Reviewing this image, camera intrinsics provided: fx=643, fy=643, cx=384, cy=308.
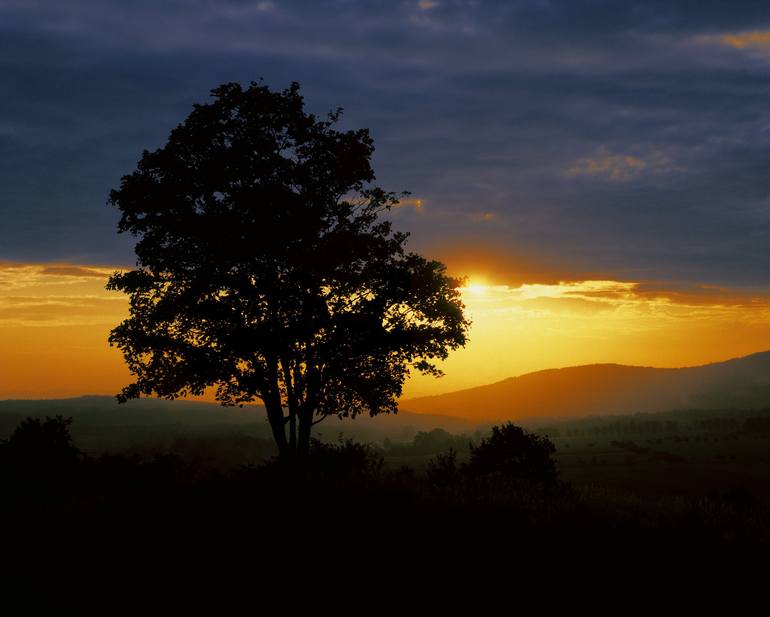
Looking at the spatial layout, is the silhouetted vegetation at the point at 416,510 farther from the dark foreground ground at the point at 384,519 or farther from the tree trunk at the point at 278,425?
the tree trunk at the point at 278,425

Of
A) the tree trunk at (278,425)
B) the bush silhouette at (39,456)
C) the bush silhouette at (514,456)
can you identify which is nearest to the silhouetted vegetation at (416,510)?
the tree trunk at (278,425)

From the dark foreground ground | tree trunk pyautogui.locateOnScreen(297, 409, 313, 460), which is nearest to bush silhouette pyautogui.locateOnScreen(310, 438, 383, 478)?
tree trunk pyautogui.locateOnScreen(297, 409, 313, 460)

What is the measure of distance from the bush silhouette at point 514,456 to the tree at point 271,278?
12.1m

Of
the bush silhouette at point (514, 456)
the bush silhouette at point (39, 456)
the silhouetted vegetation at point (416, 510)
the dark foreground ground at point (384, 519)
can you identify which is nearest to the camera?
the dark foreground ground at point (384, 519)

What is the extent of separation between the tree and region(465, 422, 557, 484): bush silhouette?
1206cm

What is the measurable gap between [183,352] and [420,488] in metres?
12.1

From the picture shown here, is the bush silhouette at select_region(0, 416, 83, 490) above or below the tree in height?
below

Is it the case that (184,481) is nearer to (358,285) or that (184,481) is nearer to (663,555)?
(358,285)

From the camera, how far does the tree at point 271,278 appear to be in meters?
23.1

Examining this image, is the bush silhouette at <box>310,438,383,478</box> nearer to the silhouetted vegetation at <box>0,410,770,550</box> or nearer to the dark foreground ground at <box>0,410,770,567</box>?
the silhouetted vegetation at <box>0,410,770,550</box>

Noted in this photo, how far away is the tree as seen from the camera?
23.1 meters

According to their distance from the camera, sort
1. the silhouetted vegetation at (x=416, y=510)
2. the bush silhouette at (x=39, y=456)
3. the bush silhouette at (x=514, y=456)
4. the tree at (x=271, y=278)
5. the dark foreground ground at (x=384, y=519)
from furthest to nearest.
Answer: the bush silhouette at (x=514, y=456) → the bush silhouette at (x=39, y=456) → the tree at (x=271, y=278) → the silhouetted vegetation at (x=416, y=510) → the dark foreground ground at (x=384, y=519)

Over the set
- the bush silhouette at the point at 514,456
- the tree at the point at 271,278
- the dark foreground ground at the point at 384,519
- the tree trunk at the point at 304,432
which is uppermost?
the tree at the point at 271,278

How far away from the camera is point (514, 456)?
116 ft
